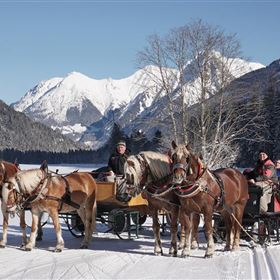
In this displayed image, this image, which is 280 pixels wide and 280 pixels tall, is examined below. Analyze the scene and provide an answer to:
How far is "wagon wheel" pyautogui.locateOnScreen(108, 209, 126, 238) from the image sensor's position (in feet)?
36.9

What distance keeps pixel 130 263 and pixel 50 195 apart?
2258 mm

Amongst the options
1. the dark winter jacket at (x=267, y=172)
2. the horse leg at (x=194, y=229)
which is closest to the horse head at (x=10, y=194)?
the horse leg at (x=194, y=229)

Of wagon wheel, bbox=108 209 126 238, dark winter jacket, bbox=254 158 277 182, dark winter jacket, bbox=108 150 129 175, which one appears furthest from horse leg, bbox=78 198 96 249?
dark winter jacket, bbox=254 158 277 182

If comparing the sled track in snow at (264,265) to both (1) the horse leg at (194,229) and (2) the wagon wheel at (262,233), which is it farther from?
(1) the horse leg at (194,229)

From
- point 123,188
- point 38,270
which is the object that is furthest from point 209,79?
point 38,270

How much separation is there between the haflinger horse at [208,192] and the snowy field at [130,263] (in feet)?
1.64

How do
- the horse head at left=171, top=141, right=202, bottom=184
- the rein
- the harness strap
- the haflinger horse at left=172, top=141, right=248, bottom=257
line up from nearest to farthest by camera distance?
1. the horse head at left=171, top=141, right=202, bottom=184
2. the haflinger horse at left=172, top=141, right=248, bottom=257
3. the rein
4. the harness strap

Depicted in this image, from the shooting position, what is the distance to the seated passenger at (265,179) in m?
10.4

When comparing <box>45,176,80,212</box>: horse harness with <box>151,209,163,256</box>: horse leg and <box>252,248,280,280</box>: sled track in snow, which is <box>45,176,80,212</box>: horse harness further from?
<box>252,248,280,280</box>: sled track in snow

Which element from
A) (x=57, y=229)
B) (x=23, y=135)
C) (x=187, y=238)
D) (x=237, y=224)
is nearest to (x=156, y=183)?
(x=187, y=238)

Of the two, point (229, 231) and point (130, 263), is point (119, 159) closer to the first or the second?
point (229, 231)

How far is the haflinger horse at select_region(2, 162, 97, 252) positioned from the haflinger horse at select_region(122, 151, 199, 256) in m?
1.50

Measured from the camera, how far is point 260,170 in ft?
35.8

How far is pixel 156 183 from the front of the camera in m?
9.35
